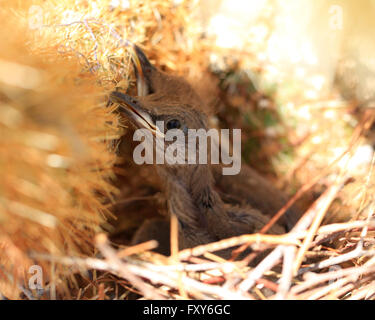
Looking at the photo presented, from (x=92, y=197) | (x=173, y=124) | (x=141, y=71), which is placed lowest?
(x=92, y=197)

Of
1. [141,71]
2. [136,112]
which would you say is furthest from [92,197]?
[141,71]

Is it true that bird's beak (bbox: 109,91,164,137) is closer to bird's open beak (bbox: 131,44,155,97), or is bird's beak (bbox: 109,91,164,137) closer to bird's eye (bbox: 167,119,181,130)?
bird's eye (bbox: 167,119,181,130)

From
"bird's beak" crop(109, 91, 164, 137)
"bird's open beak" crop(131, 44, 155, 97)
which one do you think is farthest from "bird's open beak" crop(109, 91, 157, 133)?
"bird's open beak" crop(131, 44, 155, 97)

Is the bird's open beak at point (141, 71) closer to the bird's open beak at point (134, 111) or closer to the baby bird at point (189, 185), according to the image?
the baby bird at point (189, 185)

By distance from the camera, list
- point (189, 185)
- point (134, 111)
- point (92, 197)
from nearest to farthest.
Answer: point (92, 197) → point (134, 111) → point (189, 185)

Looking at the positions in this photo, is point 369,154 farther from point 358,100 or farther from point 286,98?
point 286,98

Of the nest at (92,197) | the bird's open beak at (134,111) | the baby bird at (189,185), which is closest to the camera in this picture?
the nest at (92,197)

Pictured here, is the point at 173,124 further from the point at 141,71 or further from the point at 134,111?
the point at 141,71

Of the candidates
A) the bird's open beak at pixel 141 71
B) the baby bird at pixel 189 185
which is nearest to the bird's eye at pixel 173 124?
the baby bird at pixel 189 185
